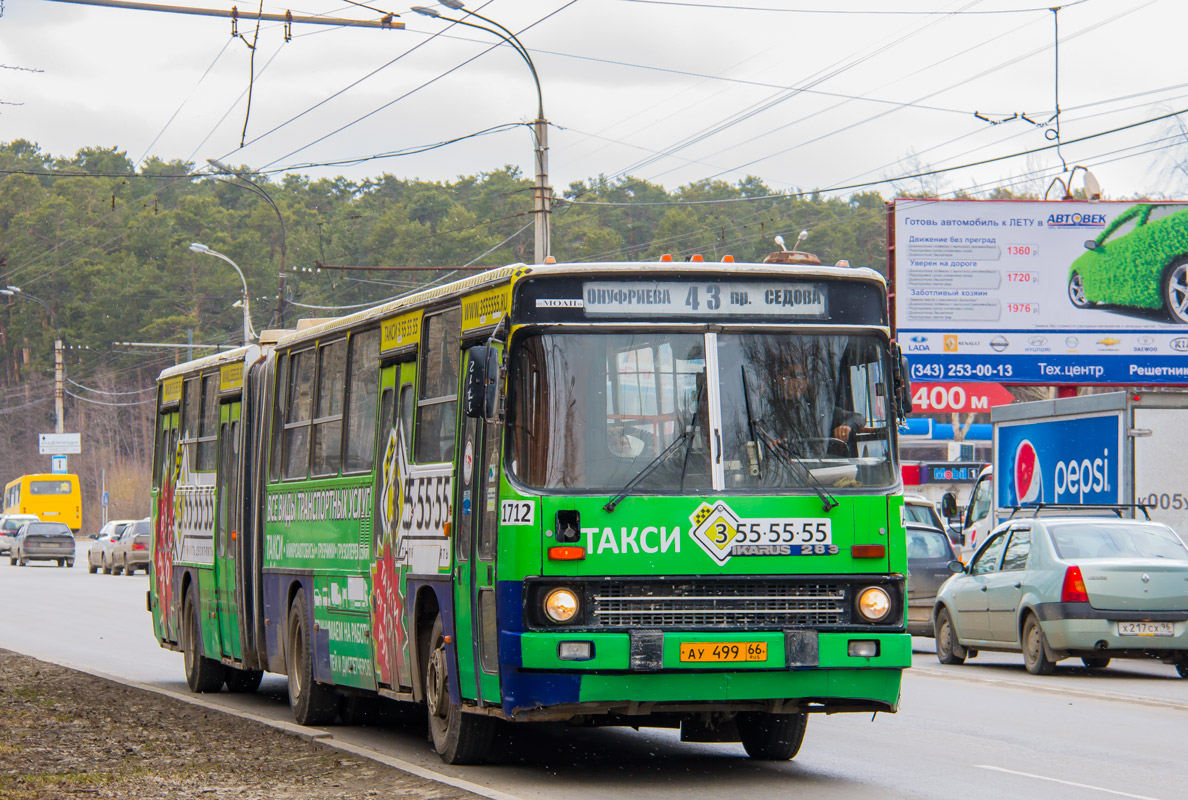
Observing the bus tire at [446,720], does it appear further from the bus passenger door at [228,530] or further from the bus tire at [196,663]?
the bus tire at [196,663]

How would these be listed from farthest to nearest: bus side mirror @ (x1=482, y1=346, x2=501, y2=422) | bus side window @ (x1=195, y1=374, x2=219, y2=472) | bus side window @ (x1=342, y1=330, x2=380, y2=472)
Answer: bus side window @ (x1=195, y1=374, x2=219, y2=472) < bus side window @ (x1=342, y1=330, x2=380, y2=472) < bus side mirror @ (x1=482, y1=346, x2=501, y2=422)

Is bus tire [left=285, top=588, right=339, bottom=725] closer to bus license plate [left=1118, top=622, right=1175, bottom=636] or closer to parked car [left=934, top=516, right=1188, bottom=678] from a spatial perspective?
parked car [left=934, top=516, right=1188, bottom=678]

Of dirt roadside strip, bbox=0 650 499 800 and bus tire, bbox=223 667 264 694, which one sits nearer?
dirt roadside strip, bbox=0 650 499 800

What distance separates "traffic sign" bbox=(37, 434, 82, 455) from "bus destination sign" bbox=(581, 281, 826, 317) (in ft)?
234

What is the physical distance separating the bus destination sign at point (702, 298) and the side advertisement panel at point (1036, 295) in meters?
25.8

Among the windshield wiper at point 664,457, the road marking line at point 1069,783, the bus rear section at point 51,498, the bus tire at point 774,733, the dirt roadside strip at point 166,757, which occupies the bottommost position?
the road marking line at point 1069,783

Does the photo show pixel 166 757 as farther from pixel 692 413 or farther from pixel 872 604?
pixel 872 604

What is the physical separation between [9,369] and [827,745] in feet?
333

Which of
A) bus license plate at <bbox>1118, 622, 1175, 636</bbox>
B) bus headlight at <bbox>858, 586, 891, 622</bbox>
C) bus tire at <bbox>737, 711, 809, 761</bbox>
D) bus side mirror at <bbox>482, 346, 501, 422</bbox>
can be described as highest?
bus side mirror at <bbox>482, 346, 501, 422</bbox>

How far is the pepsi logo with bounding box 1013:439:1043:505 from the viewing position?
26906 mm

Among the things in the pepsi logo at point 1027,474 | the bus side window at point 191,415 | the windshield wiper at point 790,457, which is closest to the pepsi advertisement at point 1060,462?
the pepsi logo at point 1027,474

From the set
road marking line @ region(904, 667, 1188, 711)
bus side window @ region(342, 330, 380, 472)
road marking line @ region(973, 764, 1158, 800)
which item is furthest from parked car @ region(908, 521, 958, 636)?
road marking line @ region(973, 764, 1158, 800)

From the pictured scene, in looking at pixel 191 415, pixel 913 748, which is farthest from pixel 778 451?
pixel 191 415

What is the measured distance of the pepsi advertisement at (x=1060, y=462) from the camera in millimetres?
24688
